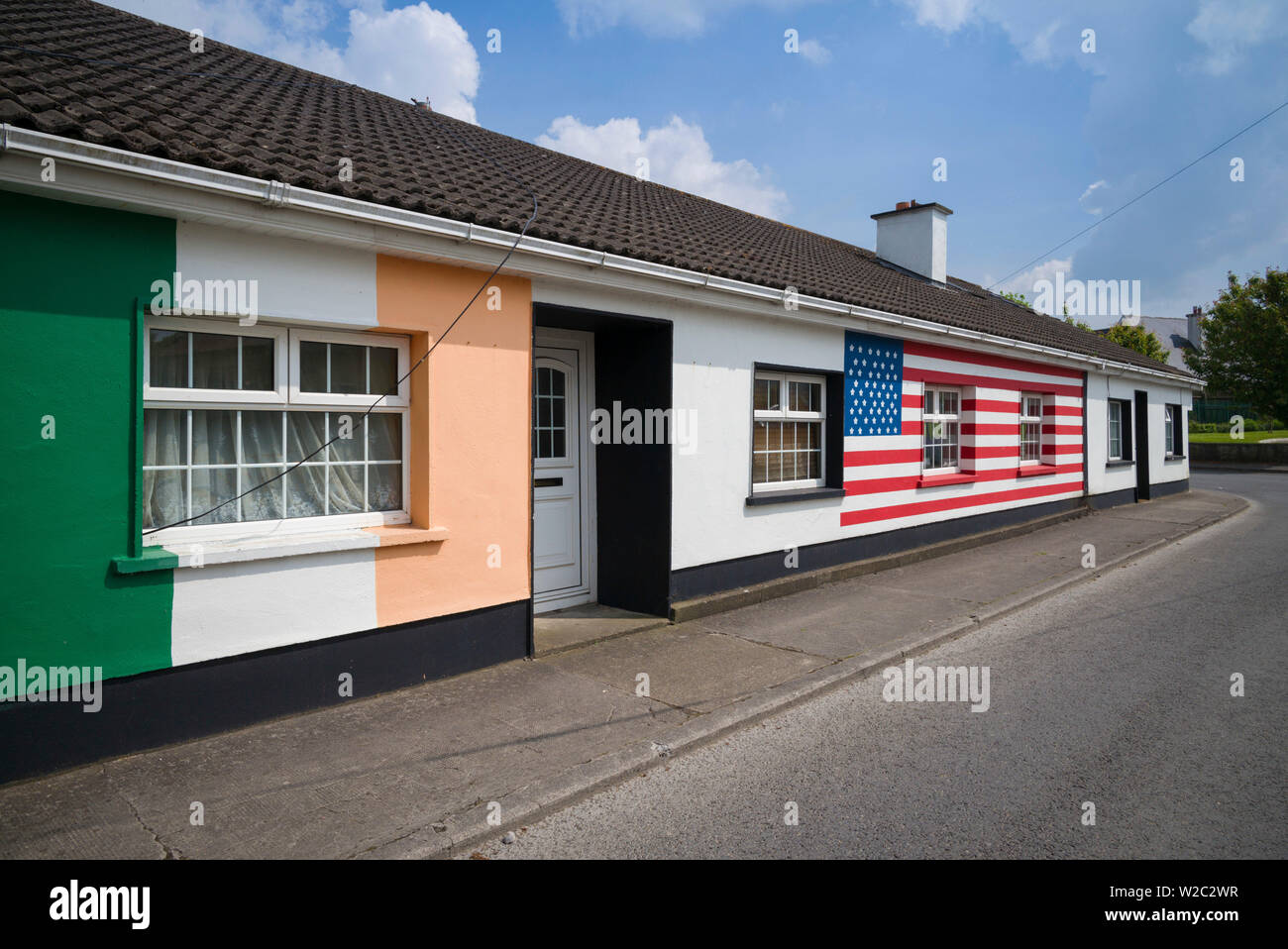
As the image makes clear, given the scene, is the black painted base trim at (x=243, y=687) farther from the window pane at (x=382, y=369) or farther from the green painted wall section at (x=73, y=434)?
the window pane at (x=382, y=369)

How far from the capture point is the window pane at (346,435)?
5.51m

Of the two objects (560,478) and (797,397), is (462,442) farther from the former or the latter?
(797,397)

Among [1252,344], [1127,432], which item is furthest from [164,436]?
[1252,344]

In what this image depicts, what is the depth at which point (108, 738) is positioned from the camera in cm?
430

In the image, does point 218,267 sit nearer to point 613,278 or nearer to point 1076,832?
point 613,278

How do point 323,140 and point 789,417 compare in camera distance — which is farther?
point 789,417

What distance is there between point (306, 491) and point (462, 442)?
1.15 meters

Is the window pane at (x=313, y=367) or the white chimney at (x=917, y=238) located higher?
the white chimney at (x=917, y=238)

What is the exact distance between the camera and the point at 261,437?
5148 millimetres

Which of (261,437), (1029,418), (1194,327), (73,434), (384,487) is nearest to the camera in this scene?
(73,434)

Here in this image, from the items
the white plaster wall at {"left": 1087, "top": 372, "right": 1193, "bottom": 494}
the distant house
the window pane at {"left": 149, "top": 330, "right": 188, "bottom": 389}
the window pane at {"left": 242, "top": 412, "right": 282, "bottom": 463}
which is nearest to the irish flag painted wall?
the window pane at {"left": 149, "top": 330, "right": 188, "bottom": 389}

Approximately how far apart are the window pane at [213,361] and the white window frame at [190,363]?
0.10ft

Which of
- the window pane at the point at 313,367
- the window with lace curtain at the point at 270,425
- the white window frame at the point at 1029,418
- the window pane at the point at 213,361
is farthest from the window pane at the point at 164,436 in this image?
the white window frame at the point at 1029,418
